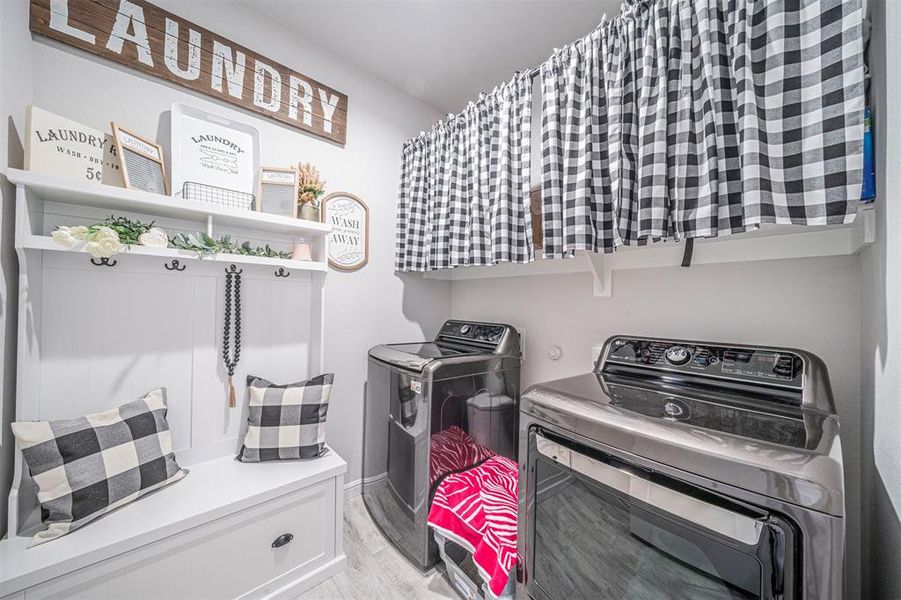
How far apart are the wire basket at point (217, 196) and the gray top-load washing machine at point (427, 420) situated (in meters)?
0.99

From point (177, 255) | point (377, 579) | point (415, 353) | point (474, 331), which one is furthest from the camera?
point (474, 331)

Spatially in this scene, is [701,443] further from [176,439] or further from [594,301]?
[176,439]

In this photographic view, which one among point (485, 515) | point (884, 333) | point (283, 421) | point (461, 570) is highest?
point (884, 333)

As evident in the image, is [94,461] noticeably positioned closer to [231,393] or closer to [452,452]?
[231,393]

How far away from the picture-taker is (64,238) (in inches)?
41.4

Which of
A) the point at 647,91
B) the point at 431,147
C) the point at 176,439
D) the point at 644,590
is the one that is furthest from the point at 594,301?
the point at 176,439

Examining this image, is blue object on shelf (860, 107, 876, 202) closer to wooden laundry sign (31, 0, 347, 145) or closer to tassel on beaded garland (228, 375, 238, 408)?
wooden laundry sign (31, 0, 347, 145)

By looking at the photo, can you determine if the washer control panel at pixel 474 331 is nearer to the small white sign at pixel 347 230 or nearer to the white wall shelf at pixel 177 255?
the small white sign at pixel 347 230

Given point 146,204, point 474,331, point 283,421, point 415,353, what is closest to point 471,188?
point 474,331

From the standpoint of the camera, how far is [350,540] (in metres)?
1.61

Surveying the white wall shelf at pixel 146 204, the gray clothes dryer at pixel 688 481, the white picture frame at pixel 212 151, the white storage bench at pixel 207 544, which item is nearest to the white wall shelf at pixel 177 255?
the white wall shelf at pixel 146 204

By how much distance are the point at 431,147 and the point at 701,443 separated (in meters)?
1.89

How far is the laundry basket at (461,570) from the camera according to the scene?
119cm

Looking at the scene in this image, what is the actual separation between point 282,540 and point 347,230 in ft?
5.15
